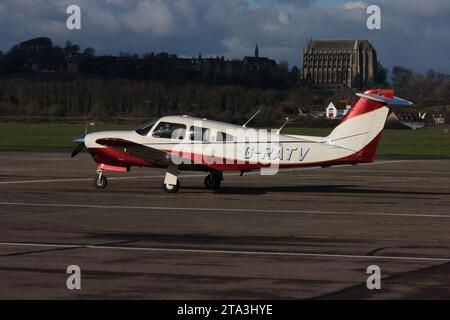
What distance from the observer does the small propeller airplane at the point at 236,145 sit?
22688mm

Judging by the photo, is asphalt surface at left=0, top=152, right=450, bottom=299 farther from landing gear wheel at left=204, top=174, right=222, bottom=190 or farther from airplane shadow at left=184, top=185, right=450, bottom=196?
landing gear wheel at left=204, top=174, right=222, bottom=190

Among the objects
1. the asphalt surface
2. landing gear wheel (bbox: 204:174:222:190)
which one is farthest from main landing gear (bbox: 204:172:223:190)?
the asphalt surface

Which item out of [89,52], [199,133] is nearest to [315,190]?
[199,133]

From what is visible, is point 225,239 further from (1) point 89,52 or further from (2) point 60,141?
(1) point 89,52

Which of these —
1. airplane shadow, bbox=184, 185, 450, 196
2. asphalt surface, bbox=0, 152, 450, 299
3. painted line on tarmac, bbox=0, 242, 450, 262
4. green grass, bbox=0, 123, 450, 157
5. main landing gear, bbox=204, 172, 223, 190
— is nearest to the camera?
asphalt surface, bbox=0, 152, 450, 299

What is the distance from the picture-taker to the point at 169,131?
23.7 m

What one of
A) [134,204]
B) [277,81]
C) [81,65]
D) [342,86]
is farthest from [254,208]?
[342,86]

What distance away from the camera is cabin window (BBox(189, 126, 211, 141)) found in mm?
23297

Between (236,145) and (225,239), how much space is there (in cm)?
786

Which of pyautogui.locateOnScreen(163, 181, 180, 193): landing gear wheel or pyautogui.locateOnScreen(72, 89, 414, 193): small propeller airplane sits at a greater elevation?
pyautogui.locateOnScreen(72, 89, 414, 193): small propeller airplane

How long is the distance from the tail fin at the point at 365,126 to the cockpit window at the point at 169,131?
148 inches

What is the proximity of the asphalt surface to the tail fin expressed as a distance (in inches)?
50.5

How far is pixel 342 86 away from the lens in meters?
141
